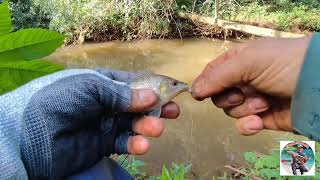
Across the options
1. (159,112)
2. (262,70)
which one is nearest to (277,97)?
(262,70)

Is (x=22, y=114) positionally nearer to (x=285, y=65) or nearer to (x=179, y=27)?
(x=285, y=65)

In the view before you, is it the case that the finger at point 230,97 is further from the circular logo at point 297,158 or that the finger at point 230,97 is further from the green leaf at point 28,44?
the circular logo at point 297,158

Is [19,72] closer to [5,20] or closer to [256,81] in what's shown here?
[5,20]

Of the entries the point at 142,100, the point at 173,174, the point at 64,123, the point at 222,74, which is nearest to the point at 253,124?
the point at 222,74

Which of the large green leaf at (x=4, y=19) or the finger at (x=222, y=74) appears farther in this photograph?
the finger at (x=222, y=74)

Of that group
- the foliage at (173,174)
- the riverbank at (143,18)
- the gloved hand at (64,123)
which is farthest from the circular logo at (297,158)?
the riverbank at (143,18)

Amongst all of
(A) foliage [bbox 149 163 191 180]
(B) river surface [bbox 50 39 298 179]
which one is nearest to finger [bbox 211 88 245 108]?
(A) foliage [bbox 149 163 191 180]
